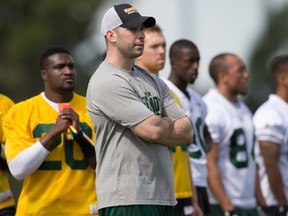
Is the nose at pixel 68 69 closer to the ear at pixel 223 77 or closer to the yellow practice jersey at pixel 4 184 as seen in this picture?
the yellow practice jersey at pixel 4 184

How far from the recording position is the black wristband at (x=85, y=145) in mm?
9854

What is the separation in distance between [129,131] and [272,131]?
15.1 ft

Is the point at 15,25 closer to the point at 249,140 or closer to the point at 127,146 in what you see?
the point at 249,140

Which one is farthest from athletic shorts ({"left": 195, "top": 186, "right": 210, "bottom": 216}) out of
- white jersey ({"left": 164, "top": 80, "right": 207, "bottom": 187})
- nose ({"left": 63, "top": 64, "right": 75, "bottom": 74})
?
nose ({"left": 63, "top": 64, "right": 75, "bottom": 74})

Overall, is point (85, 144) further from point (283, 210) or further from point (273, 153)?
point (283, 210)

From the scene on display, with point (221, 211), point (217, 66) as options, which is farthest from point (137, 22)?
point (217, 66)

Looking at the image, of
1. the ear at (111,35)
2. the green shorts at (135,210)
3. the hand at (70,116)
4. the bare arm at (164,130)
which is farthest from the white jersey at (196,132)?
the green shorts at (135,210)

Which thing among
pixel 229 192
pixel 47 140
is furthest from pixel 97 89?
pixel 229 192

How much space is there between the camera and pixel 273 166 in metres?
13.0

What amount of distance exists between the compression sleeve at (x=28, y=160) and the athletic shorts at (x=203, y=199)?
8.28 ft

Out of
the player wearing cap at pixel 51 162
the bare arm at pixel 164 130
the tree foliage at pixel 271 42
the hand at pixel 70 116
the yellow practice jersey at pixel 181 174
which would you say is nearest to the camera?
the bare arm at pixel 164 130

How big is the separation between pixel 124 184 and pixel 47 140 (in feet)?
4.40

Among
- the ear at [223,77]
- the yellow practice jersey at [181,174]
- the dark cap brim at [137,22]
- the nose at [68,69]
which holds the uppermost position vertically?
the dark cap brim at [137,22]

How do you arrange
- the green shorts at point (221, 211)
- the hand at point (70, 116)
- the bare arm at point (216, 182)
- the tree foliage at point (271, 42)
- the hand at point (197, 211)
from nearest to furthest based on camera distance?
the hand at point (70, 116)
the hand at point (197, 211)
the bare arm at point (216, 182)
the green shorts at point (221, 211)
the tree foliage at point (271, 42)
